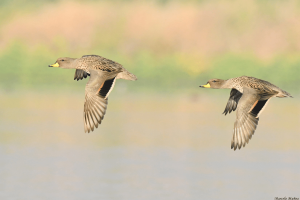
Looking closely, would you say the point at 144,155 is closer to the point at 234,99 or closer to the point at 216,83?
the point at 216,83

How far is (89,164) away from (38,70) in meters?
33.7

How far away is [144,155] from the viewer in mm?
30031

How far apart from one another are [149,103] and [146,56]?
11946mm

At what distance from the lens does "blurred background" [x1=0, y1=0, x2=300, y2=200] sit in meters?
25.8

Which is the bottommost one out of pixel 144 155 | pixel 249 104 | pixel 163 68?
pixel 144 155

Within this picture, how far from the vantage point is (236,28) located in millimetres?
64812

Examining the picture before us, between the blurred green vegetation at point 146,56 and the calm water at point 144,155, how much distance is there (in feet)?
30.9

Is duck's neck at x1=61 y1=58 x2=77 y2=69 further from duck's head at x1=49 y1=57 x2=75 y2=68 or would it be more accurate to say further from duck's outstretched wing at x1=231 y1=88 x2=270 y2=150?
duck's outstretched wing at x1=231 y1=88 x2=270 y2=150

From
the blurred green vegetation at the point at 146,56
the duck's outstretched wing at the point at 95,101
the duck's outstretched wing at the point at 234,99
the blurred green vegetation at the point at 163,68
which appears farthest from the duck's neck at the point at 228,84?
the blurred green vegetation at the point at 163,68

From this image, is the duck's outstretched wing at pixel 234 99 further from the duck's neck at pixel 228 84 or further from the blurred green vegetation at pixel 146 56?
the blurred green vegetation at pixel 146 56

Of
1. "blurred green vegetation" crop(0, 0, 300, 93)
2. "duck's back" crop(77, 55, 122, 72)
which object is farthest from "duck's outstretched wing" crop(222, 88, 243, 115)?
"blurred green vegetation" crop(0, 0, 300, 93)

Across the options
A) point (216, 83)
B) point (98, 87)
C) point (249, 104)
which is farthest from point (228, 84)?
point (98, 87)

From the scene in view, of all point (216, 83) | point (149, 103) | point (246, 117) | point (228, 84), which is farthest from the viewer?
point (149, 103)

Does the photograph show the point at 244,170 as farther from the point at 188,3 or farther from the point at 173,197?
the point at 188,3
